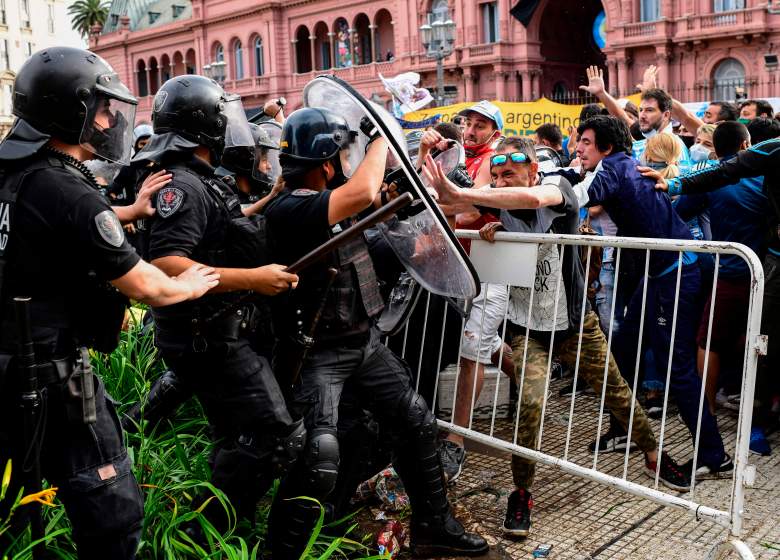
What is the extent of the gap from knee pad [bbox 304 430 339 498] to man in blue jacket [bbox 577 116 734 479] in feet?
6.86

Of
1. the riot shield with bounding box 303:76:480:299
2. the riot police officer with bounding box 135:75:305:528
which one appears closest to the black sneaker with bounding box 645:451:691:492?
the riot shield with bounding box 303:76:480:299

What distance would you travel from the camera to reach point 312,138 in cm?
338

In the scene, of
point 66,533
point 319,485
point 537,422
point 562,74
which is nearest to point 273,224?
point 319,485

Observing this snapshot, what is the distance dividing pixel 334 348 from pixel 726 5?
33188 millimetres

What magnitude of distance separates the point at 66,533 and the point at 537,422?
84.6 inches

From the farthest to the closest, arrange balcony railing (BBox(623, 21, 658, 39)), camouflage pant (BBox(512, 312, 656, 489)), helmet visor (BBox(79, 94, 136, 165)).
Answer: balcony railing (BBox(623, 21, 658, 39)), camouflage pant (BBox(512, 312, 656, 489)), helmet visor (BBox(79, 94, 136, 165))

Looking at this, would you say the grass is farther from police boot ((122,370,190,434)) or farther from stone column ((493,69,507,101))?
→ stone column ((493,69,507,101))

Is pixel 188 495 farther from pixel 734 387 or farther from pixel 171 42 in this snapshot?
pixel 171 42

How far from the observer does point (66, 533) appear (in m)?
3.19

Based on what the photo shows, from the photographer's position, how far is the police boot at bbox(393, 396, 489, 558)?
146 inches

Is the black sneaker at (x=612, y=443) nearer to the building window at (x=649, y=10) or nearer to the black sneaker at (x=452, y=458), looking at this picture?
the black sneaker at (x=452, y=458)

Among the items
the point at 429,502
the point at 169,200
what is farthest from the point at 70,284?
the point at 429,502

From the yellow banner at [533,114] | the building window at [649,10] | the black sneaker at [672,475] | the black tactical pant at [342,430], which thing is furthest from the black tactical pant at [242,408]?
the building window at [649,10]

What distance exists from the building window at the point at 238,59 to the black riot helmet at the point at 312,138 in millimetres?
50109
